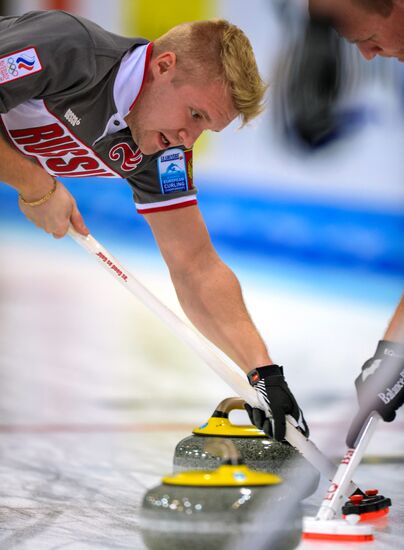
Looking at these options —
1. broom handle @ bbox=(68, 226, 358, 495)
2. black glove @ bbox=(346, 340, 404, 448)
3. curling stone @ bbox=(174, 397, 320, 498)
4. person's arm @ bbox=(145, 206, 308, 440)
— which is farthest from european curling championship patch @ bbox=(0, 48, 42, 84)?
black glove @ bbox=(346, 340, 404, 448)

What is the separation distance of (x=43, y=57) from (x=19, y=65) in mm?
56

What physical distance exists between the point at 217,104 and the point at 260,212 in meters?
4.03

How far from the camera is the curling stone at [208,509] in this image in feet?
5.31

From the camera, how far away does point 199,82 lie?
7.79 ft

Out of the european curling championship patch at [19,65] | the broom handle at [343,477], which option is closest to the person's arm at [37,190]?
the european curling championship patch at [19,65]

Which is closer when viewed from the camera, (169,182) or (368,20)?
(368,20)

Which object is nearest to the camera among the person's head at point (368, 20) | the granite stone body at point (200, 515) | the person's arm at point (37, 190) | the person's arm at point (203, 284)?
the granite stone body at point (200, 515)

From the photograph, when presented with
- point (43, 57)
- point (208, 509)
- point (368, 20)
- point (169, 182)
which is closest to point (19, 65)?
point (43, 57)

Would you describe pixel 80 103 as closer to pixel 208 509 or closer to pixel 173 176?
pixel 173 176

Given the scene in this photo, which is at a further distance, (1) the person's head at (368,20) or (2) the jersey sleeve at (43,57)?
(2) the jersey sleeve at (43,57)

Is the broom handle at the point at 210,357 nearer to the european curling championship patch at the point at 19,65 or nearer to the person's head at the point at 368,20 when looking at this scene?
the european curling championship patch at the point at 19,65

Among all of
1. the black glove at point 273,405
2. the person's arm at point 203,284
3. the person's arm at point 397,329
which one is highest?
the person's arm at point 203,284

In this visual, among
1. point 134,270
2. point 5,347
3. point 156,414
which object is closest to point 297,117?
point 156,414

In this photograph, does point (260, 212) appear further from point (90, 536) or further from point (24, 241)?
point (90, 536)
